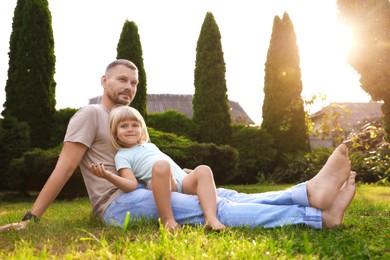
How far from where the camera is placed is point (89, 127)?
10.8 feet

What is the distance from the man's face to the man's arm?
1.55ft

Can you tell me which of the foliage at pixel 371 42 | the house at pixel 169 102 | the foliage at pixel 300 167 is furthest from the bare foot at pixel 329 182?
the house at pixel 169 102

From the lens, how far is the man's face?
11.2 ft

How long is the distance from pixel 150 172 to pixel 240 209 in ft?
2.28

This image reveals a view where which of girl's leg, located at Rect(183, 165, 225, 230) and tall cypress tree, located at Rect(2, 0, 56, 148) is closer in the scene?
girl's leg, located at Rect(183, 165, 225, 230)

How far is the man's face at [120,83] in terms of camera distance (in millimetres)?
3418

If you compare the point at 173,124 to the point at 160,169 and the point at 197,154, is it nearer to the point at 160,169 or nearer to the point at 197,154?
the point at 197,154

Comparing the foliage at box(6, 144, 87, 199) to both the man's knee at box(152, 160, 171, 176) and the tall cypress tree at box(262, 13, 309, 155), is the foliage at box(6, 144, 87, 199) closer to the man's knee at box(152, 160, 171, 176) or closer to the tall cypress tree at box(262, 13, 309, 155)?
the man's knee at box(152, 160, 171, 176)

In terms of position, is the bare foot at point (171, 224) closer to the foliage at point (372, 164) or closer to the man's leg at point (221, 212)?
the man's leg at point (221, 212)

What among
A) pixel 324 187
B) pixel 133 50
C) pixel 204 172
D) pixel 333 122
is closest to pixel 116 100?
pixel 204 172

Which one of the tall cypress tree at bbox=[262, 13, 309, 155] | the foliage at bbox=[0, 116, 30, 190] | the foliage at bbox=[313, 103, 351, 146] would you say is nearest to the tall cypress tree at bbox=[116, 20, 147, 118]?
the foliage at bbox=[0, 116, 30, 190]

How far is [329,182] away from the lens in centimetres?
287

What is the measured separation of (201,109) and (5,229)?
449 inches

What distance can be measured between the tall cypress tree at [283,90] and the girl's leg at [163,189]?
11.9 m
